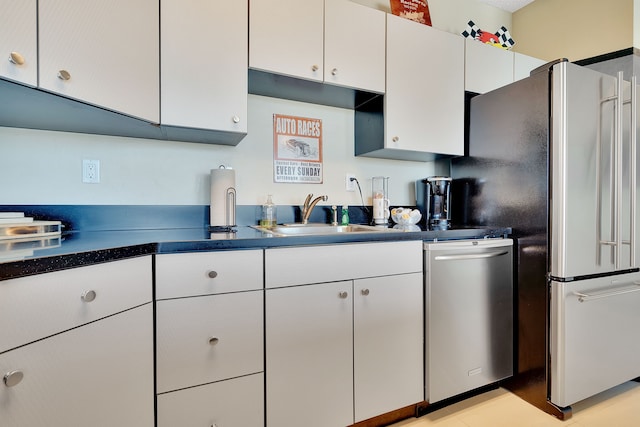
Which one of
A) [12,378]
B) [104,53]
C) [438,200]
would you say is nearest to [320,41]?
[104,53]

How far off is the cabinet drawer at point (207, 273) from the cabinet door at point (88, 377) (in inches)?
3.8

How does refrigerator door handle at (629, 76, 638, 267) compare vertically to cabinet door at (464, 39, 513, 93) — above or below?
below

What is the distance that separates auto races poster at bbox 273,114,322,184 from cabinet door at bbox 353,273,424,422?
2.83 feet

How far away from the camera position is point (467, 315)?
157 centimetres

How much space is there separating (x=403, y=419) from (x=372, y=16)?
2.14 m

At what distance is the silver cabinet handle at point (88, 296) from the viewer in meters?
0.82

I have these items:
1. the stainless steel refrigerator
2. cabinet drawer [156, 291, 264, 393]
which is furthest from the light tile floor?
cabinet drawer [156, 291, 264, 393]

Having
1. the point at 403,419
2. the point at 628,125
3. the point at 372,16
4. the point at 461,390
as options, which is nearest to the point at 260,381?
the point at 403,419

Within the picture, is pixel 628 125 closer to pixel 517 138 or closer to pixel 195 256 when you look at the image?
pixel 517 138

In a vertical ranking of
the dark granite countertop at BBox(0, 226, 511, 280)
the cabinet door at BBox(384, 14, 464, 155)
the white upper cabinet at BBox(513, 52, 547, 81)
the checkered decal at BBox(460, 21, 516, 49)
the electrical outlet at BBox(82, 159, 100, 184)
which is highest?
the checkered decal at BBox(460, 21, 516, 49)

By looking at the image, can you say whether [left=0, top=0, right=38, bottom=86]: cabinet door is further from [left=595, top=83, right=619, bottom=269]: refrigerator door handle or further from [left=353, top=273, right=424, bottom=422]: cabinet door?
[left=595, top=83, right=619, bottom=269]: refrigerator door handle

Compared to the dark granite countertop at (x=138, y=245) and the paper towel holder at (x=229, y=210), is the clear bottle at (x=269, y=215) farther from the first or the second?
the dark granite countertop at (x=138, y=245)

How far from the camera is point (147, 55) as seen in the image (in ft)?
4.15

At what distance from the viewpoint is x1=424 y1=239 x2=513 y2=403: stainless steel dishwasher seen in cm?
149
